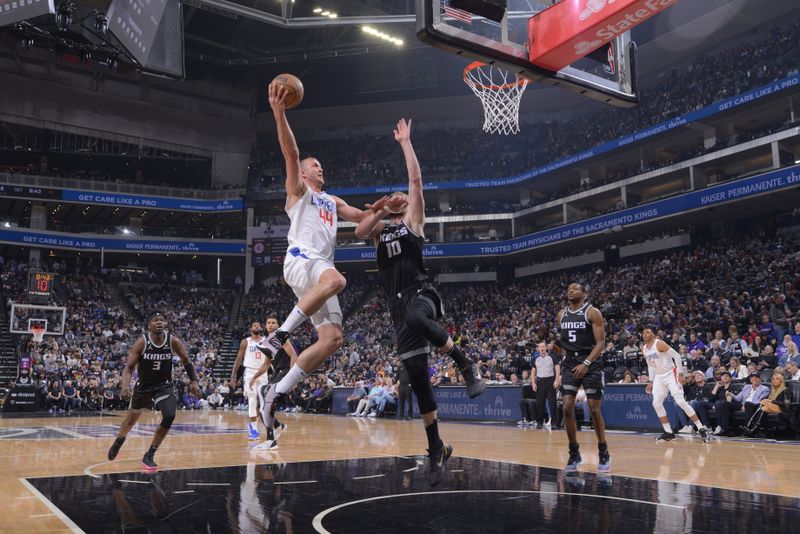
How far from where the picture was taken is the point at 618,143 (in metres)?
32.7

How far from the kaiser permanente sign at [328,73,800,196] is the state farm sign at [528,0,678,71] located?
22.1 meters

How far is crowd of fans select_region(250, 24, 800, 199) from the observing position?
28.9 m

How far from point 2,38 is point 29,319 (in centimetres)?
1921

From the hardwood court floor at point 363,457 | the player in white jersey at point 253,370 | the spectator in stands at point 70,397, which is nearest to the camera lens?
the hardwood court floor at point 363,457

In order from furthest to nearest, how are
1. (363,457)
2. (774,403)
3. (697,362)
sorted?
(697,362), (774,403), (363,457)

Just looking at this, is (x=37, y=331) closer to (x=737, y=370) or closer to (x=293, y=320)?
(x=293, y=320)

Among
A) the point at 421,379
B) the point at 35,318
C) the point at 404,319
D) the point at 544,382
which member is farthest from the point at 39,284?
the point at 421,379

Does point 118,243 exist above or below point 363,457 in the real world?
above

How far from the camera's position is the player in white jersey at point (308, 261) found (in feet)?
17.2

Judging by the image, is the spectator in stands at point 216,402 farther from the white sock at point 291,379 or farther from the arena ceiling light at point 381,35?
the white sock at point 291,379

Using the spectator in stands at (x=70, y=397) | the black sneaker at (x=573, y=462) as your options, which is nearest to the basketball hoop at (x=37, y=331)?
the spectator in stands at (x=70, y=397)

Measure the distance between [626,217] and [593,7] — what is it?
24.2 metres

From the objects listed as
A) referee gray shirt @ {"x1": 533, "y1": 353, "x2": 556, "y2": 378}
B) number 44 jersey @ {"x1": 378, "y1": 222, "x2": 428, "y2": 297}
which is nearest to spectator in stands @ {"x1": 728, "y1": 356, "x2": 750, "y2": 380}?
referee gray shirt @ {"x1": 533, "y1": 353, "x2": 556, "y2": 378}

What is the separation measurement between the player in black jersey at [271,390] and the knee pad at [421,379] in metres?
1.18
